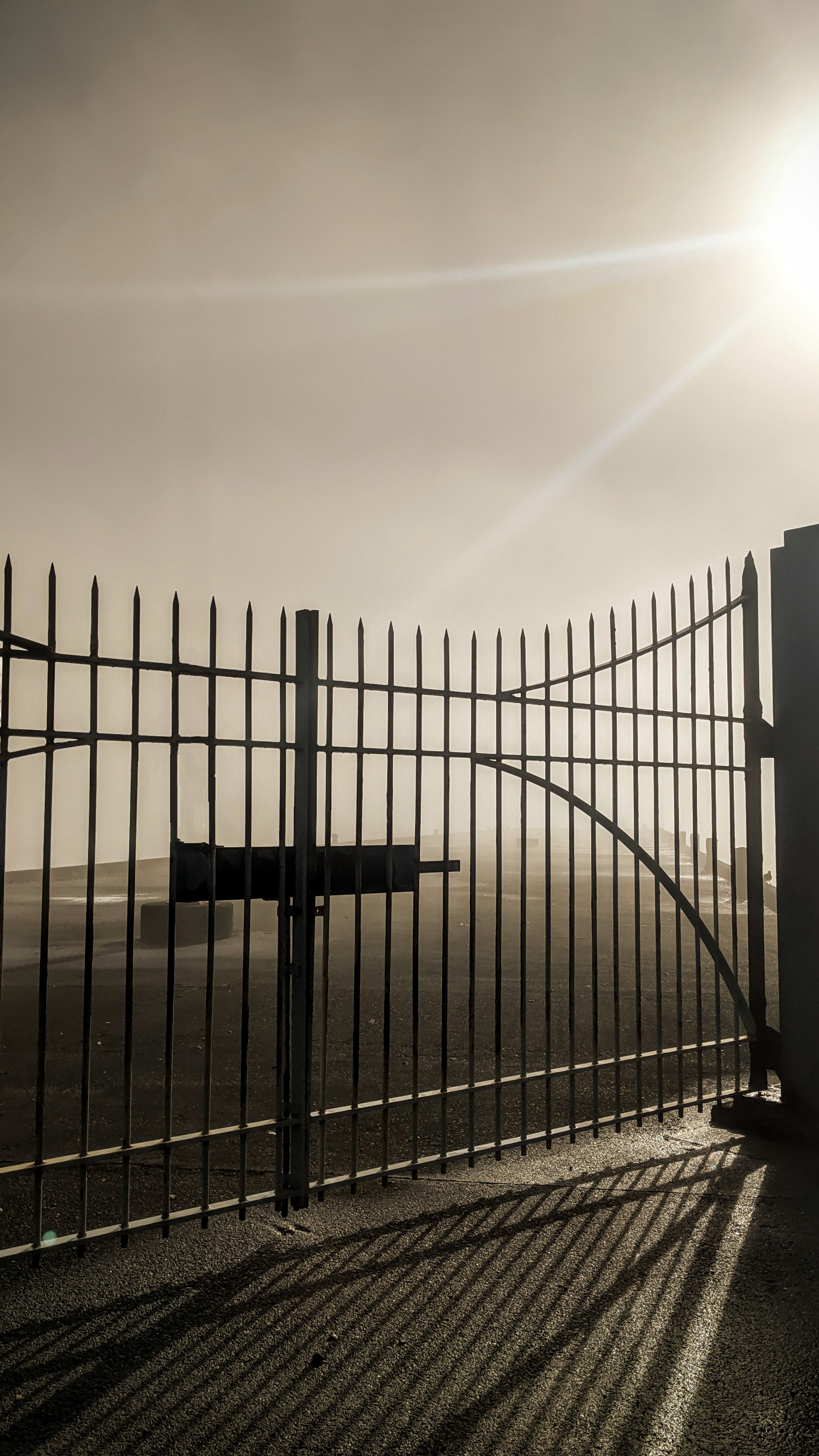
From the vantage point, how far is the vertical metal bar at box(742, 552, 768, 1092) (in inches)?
273

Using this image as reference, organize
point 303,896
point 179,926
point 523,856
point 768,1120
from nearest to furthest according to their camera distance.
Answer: point 303,896, point 523,856, point 768,1120, point 179,926

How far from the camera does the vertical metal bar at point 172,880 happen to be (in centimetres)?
439

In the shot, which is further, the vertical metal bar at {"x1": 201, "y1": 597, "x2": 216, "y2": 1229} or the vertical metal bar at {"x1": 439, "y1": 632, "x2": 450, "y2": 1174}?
the vertical metal bar at {"x1": 439, "y1": 632, "x2": 450, "y2": 1174}

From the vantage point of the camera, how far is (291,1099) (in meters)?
4.98

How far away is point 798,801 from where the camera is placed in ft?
22.5

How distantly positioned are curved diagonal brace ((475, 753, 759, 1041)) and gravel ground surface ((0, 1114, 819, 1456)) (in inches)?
61.6

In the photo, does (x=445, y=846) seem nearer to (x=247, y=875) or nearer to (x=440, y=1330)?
(x=247, y=875)

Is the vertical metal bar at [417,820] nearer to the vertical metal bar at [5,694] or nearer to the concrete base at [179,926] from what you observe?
the vertical metal bar at [5,694]

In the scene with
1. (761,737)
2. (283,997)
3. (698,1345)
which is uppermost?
(761,737)

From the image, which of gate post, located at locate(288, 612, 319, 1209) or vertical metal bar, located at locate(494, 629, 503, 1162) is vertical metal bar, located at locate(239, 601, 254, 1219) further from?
vertical metal bar, located at locate(494, 629, 503, 1162)

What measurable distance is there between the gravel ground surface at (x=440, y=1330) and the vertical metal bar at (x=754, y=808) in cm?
161

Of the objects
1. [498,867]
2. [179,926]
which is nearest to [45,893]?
[498,867]

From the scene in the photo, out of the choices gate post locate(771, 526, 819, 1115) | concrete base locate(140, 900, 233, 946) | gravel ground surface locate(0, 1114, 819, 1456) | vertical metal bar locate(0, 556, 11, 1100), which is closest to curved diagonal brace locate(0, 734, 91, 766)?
vertical metal bar locate(0, 556, 11, 1100)

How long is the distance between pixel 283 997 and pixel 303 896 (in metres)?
0.53
